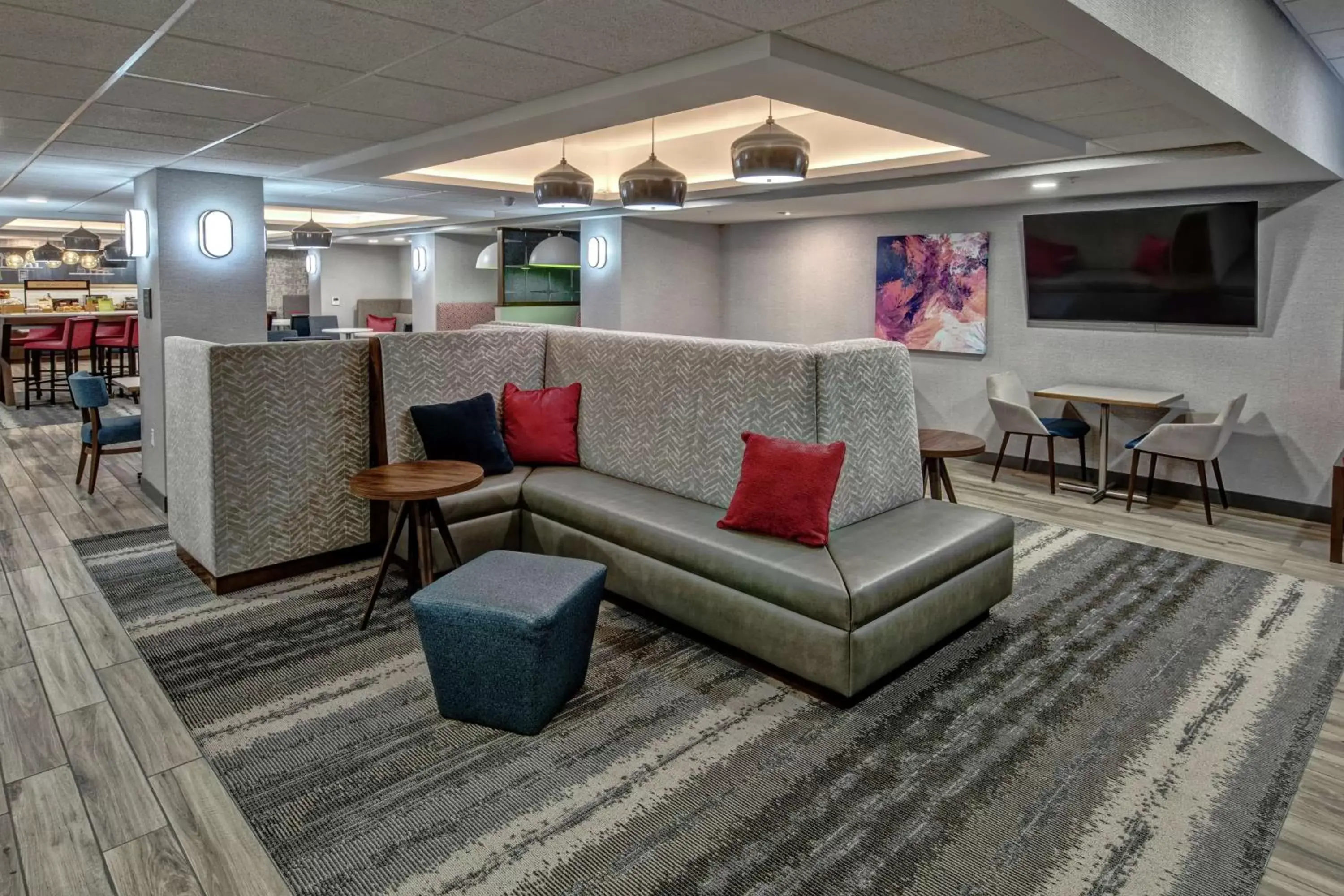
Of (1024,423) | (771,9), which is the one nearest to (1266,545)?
(1024,423)

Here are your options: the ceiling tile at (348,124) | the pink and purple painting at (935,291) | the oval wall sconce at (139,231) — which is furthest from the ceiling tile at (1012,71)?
the oval wall sconce at (139,231)

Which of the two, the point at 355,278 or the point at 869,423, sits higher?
the point at 355,278

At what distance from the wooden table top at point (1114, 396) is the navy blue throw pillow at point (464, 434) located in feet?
13.7

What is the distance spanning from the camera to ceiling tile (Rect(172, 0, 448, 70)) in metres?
2.40

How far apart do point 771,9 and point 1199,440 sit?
4.54 meters

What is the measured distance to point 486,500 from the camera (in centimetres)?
423

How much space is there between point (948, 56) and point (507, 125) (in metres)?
1.96

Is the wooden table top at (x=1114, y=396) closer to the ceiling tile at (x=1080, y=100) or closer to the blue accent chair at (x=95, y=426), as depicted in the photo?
the ceiling tile at (x=1080, y=100)

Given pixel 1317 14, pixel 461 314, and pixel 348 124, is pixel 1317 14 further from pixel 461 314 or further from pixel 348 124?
pixel 461 314

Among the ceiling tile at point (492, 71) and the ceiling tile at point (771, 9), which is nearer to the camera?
the ceiling tile at point (771, 9)

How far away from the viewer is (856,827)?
7.70ft

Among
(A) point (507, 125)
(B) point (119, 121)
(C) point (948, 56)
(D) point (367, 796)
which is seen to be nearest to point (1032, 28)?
(C) point (948, 56)

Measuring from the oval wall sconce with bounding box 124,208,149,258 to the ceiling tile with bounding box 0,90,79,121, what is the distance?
64.0 inches

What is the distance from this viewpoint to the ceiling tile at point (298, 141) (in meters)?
4.15
